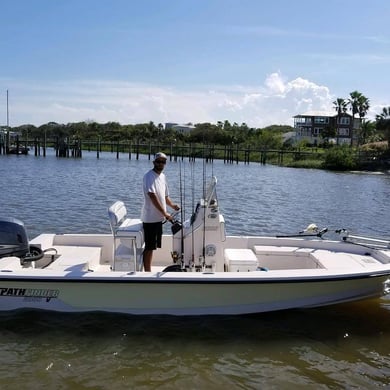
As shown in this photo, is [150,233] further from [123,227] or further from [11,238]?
[11,238]

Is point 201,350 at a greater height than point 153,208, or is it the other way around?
point 153,208

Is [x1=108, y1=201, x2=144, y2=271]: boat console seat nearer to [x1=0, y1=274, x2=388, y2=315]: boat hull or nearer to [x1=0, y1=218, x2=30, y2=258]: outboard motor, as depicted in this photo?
[x1=0, y1=274, x2=388, y2=315]: boat hull

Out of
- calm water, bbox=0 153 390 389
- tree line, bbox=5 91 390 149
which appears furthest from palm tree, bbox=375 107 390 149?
calm water, bbox=0 153 390 389

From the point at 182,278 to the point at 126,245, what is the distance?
1058mm

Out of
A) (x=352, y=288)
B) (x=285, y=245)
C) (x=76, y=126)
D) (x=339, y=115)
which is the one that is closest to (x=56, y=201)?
(x=285, y=245)

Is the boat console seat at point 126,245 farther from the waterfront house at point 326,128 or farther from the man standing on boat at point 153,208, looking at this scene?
the waterfront house at point 326,128

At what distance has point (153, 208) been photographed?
686 cm

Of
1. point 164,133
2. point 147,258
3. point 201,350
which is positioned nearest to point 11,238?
point 147,258

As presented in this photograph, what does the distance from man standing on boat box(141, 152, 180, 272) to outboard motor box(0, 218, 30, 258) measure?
1.71 metres

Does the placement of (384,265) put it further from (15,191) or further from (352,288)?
(15,191)

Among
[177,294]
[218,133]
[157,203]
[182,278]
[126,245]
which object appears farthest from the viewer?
[218,133]

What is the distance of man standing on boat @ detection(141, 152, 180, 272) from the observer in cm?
682

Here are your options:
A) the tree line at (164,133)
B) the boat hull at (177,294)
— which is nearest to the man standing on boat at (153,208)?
the boat hull at (177,294)

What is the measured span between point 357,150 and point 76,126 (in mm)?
86430
